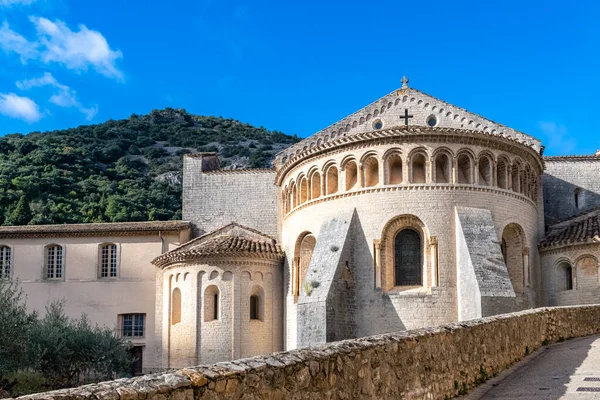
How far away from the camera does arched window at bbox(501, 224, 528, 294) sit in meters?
26.8

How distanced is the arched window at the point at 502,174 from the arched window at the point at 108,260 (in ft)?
60.8

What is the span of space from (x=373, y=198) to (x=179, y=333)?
10.5m

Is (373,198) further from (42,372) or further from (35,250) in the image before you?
(35,250)

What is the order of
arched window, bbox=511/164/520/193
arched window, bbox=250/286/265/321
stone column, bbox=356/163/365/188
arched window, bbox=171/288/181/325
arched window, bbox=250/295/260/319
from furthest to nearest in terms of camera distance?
arched window, bbox=171/288/181/325 → arched window, bbox=250/295/260/319 → arched window, bbox=250/286/265/321 → arched window, bbox=511/164/520/193 → stone column, bbox=356/163/365/188

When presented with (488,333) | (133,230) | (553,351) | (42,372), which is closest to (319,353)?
(488,333)

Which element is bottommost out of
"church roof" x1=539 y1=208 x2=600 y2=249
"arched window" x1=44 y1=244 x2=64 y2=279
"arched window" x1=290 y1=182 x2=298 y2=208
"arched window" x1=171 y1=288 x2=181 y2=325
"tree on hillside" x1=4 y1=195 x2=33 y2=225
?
"arched window" x1=171 y1=288 x2=181 y2=325

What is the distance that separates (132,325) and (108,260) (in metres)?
3.44

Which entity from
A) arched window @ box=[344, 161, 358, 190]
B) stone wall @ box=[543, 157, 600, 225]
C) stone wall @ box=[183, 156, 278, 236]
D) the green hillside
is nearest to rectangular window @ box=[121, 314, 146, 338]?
stone wall @ box=[183, 156, 278, 236]

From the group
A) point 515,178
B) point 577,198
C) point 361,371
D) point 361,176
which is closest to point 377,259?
point 361,176

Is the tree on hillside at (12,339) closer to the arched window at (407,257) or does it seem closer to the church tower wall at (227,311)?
the church tower wall at (227,311)

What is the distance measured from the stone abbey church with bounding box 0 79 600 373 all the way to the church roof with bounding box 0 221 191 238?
7 centimetres

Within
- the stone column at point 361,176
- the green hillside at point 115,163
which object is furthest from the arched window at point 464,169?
the green hillside at point 115,163

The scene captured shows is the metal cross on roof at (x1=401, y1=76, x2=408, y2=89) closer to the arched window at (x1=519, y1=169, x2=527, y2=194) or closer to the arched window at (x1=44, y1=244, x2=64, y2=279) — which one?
the arched window at (x1=519, y1=169, x2=527, y2=194)

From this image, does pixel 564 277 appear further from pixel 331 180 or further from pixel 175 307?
pixel 175 307
